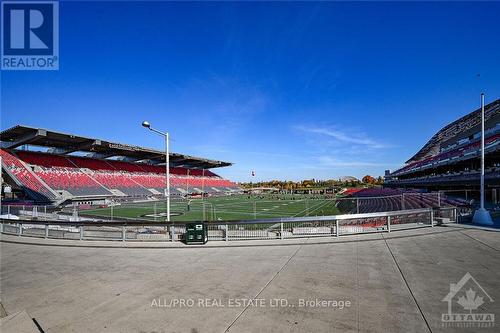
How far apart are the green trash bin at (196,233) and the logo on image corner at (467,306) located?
8.19 m

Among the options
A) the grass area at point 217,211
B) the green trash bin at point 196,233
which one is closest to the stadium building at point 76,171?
the grass area at point 217,211

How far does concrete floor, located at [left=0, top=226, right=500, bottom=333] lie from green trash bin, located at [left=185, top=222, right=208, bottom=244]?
793 millimetres

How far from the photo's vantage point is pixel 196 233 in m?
10.7

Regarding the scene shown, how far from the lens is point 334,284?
19.2ft

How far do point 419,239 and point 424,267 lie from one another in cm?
399

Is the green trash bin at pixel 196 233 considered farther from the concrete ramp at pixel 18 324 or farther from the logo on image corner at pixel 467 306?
the logo on image corner at pixel 467 306

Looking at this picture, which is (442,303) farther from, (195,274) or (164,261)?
(164,261)

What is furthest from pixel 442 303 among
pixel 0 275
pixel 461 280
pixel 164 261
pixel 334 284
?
pixel 0 275

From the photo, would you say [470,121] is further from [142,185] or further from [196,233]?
[142,185]

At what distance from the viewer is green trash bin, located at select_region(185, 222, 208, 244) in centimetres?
1068

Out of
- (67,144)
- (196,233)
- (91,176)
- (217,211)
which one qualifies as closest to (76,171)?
(91,176)

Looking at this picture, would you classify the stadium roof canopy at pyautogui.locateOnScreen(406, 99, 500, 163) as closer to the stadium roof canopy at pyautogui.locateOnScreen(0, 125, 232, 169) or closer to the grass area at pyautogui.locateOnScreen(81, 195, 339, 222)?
the grass area at pyautogui.locateOnScreen(81, 195, 339, 222)

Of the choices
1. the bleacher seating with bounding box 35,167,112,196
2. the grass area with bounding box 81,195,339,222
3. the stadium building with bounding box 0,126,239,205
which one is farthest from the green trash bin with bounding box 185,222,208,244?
the bleacher seating with bounding box 35,167,112,196

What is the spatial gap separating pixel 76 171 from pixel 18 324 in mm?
59391
